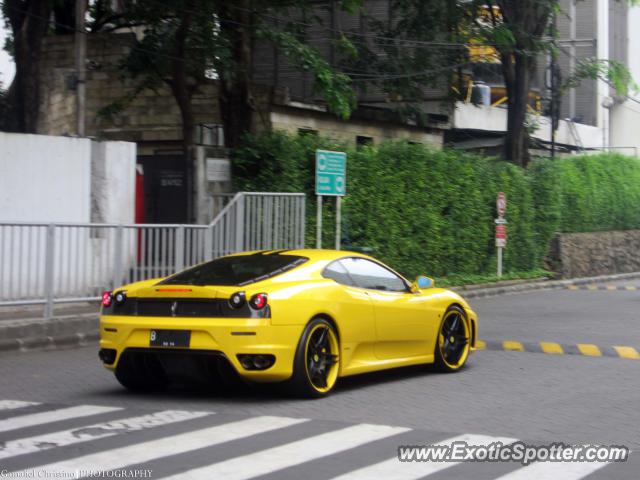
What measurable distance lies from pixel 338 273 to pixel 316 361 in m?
1.11

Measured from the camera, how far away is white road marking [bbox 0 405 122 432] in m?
8.07

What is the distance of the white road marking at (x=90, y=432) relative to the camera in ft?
23.5

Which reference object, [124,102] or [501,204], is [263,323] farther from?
[501,204]

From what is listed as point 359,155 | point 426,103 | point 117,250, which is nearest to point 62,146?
point 117,250

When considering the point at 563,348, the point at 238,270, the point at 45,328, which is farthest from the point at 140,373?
the point at 563,348

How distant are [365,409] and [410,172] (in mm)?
15101

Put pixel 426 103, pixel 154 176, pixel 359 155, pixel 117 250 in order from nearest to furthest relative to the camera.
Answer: pixel 117 250 → pixel 154 176 → pixel 359 155 → pixel 426 103

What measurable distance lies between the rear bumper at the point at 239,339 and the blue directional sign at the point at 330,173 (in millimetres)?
10175

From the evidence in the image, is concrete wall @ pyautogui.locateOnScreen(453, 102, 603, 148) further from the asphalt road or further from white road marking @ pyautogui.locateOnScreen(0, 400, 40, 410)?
white road marking @ pyautogui.locateOnScreen(0, 400, 40, 410)

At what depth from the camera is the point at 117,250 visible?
14.8m

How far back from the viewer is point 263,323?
353 inches

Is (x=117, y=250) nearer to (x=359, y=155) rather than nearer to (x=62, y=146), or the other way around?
(x=62, y=146)

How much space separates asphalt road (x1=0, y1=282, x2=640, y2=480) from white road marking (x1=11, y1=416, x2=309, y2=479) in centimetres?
1

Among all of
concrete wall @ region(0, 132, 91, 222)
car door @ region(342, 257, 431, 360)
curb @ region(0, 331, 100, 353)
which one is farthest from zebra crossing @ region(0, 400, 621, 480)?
concrete wall @ region(0, 132, 91, 222)
